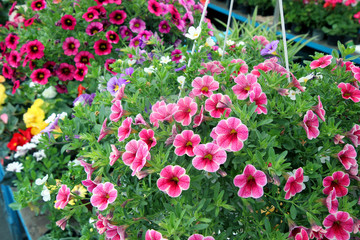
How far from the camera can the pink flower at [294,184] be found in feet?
2.27

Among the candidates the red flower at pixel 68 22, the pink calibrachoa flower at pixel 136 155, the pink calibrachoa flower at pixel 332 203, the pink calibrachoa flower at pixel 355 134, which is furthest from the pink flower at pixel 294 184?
the red flower at pixel 68 22

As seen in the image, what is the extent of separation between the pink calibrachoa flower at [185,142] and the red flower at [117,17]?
1.01 meters

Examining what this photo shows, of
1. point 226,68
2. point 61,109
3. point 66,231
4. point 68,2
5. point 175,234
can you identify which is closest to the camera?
point 175,234

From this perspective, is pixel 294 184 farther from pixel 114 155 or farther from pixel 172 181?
pixel 114 155

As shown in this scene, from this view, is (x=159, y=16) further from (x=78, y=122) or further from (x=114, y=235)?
(x=114, y=235)

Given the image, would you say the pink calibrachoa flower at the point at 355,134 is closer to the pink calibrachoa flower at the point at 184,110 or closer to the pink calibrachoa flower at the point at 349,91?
the pink calibrachoa flower at the point at 349,91

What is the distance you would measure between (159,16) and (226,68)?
32.3 inches

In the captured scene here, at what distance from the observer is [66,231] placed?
1507mm

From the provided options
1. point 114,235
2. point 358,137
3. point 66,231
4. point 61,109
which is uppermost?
point 358,137

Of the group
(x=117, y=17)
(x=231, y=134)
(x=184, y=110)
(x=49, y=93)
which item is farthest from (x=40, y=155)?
(x=231, y=134)

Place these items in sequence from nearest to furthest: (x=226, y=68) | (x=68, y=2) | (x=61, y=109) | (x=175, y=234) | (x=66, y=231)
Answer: (x=175, y=234)
(x=226, y=68)
(x=66, y=231)
(x=68, y=2)
(x=61, y=109)

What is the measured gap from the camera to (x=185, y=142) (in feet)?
2.35

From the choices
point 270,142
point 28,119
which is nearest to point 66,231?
point 28,119

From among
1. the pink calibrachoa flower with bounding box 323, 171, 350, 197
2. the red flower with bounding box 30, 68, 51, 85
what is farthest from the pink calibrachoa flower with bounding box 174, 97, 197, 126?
the red flower with bounding box 30, 68, 51, 85
